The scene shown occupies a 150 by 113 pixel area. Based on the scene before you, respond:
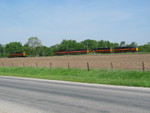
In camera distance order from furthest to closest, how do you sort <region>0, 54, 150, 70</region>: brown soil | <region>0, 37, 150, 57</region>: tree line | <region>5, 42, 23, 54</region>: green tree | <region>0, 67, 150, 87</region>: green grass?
1. <region>5, 42, 23, 54</region>: green tree
2. <region>0, 37, 150, 57</region>: tree line
3. <region>0, 54, 150, 70</region>: brown soil
4. <region>0, 67, 150, 87</region>: green grass

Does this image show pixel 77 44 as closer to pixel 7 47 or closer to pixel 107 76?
pixel 7 47

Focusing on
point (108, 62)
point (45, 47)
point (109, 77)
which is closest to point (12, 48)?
point (45, 47)

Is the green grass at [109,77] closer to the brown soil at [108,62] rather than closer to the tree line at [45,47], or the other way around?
the brown soil at [108,62]

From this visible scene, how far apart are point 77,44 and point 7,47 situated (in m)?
59.0

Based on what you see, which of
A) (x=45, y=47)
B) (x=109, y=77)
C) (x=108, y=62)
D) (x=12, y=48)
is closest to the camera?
(x=109, y=77)

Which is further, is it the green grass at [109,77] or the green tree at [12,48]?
the green tree at [12,48]

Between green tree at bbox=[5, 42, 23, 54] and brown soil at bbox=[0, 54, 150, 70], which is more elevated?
green tree at bbox=[5, 42, 23, 54]

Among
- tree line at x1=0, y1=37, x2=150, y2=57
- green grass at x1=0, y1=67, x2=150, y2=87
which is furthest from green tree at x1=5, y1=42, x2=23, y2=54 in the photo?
green grass at x1=0, y1=67, x2=150, y2=87

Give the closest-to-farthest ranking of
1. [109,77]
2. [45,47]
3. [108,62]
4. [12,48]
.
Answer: [109,77], [108,62], [45,47], [12,48]

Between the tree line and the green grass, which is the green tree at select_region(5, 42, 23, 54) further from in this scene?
the green grass

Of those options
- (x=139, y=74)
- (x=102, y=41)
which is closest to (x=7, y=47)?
(x=102, y=41)

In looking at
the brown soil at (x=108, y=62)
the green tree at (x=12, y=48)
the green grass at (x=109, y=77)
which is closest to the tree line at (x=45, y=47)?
the green tree at (x=12, y=48)

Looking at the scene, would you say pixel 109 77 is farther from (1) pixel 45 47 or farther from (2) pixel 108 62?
(1) pixel 45 47

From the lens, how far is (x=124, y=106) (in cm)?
758
